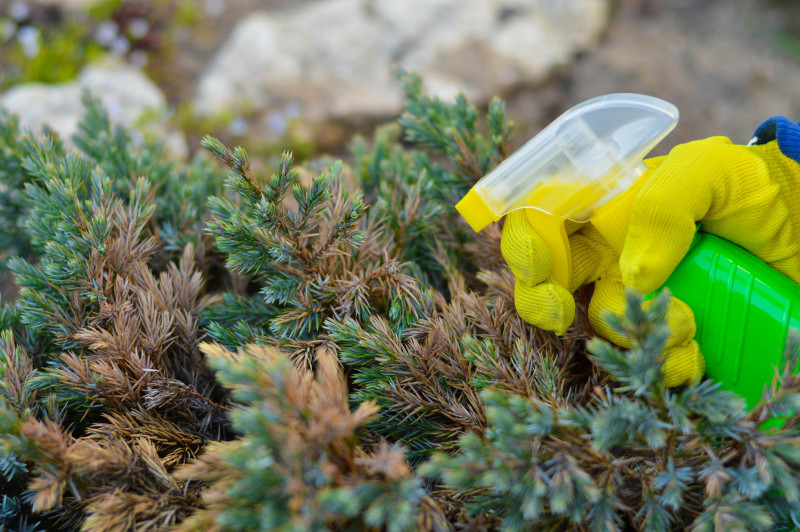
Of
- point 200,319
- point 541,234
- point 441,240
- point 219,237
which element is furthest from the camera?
point 441,240

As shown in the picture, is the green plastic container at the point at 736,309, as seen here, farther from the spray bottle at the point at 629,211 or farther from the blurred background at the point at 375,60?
the blurred background at the point at 375,60

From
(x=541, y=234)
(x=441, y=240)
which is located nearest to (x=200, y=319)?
(x=441, y=240)

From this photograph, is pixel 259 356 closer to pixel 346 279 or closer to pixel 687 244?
pixel 346 279

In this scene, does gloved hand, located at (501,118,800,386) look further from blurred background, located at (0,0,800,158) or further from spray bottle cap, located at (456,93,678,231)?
blurred background, located at (0,0,800,158)

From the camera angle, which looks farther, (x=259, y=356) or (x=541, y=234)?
(x=541, y=234)

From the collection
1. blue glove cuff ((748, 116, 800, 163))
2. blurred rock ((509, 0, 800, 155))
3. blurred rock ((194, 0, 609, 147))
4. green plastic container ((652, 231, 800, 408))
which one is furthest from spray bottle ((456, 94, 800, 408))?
blurred rock ((194, 0, 609, 147))

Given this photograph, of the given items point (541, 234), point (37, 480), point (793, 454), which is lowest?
point (37, 480)

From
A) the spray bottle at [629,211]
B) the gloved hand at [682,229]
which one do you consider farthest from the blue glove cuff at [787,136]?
the spray bottle at [629,211]
